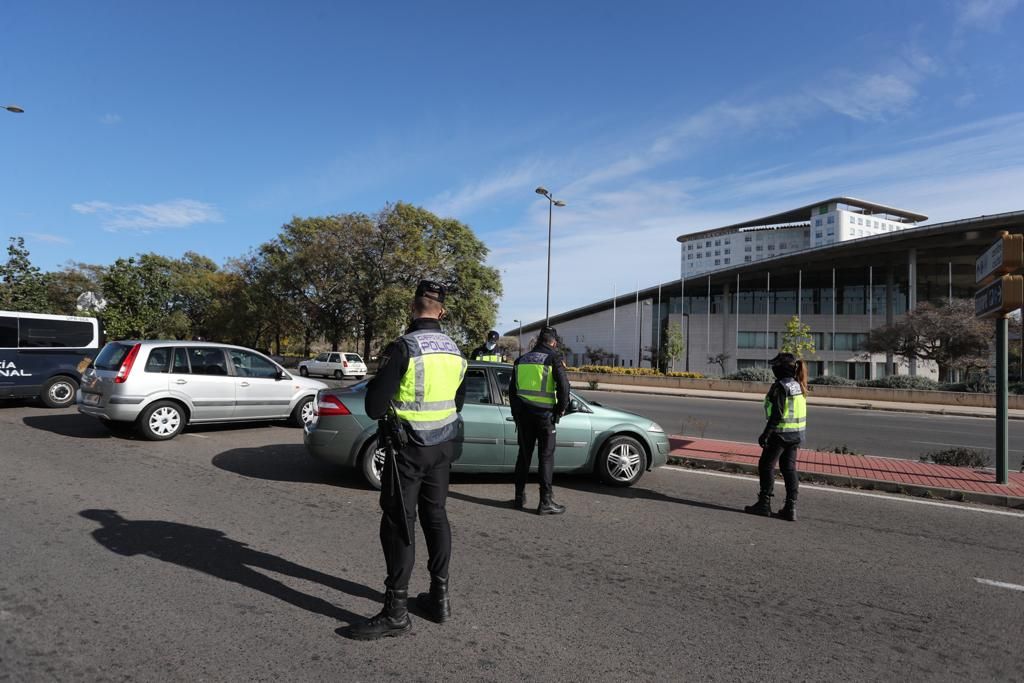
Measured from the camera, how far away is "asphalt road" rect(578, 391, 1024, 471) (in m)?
12.4

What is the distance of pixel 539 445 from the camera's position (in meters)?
6.02

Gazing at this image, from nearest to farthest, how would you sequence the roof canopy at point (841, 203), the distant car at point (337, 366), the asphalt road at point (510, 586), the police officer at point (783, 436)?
the asphalt road at point (510, 586), the police officer at point (783, 436), the distant car at point (337, 366), the roof canopy at point (841, 203)

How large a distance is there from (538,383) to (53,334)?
13111 mm

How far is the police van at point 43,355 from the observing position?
1302 cm

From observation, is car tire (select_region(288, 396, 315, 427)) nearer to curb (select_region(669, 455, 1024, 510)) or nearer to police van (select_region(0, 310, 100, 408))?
police van (select_region(0, 310, 100, 408))

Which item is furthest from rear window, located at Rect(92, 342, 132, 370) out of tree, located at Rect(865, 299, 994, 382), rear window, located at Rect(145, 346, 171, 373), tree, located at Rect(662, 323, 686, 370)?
tree, located at Rect(662, 323, 686, 370)

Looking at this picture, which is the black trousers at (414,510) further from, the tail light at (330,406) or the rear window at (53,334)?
the rear window at (53,334)

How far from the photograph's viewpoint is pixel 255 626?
338 centimetres

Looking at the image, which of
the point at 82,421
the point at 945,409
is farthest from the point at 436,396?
the point at 945,409

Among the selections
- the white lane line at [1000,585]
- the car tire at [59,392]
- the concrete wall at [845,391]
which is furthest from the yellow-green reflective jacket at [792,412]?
the concrete wall at [845,391]

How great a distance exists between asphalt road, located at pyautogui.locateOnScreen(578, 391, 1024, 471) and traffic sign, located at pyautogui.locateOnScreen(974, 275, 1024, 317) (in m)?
3.77

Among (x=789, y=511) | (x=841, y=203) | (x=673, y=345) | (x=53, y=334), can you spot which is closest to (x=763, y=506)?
(x=789, y=511)

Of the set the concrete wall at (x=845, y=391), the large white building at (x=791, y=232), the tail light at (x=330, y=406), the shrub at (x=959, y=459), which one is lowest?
the shrub at (x=959, y=459)

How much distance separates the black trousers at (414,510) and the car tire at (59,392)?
1367cm
